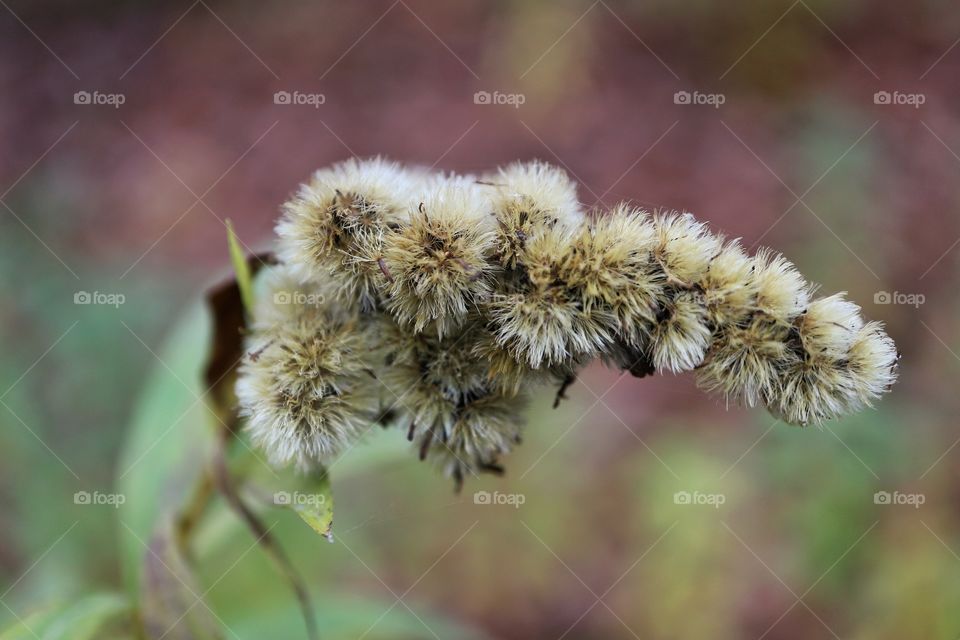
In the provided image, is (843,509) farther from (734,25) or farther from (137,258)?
(137,258)

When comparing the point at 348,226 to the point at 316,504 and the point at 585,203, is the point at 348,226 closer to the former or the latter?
the point at 316,504

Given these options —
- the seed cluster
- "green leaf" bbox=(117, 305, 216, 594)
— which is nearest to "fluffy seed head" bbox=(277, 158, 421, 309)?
the seed cluster

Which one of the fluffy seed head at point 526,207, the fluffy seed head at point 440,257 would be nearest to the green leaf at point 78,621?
Result: the fluffy seed head at point 440,257

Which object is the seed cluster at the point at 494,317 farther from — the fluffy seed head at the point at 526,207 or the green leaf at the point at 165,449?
the green leaf at the point at 165,449

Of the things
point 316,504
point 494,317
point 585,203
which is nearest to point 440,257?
point 494,317

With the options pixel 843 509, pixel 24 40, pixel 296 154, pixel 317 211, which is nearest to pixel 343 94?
pixel 296 154

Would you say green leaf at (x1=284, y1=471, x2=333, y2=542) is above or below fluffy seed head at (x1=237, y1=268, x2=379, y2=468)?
below

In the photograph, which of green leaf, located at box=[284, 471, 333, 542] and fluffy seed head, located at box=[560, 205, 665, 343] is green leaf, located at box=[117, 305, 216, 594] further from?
fluffy seed head, located at box=[560, 205, 665, 343]
